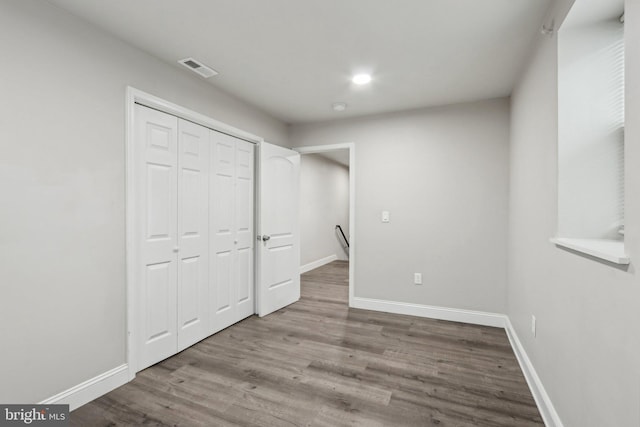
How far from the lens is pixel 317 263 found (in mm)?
6699

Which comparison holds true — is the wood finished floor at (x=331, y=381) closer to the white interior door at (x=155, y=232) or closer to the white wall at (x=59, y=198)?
the white interior door at (x=155, y=232)

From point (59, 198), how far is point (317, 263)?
524cm

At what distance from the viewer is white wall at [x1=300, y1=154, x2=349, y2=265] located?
623cm

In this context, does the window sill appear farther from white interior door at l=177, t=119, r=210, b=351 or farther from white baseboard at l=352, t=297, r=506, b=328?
white interior door at l=177, t=119, r=210, b=351

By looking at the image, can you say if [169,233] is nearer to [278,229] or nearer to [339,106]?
[278,229]

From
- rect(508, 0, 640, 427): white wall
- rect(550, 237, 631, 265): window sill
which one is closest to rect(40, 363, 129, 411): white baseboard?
rect(508, 0, 640, 427): white wall

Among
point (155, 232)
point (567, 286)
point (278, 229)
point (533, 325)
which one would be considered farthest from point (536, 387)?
point (155, 232)

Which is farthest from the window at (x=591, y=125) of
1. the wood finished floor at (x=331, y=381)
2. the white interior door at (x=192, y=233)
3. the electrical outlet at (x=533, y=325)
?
the white interior door at (x=192, y=233)

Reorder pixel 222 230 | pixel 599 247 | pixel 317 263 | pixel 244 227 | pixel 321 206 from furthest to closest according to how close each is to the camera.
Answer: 1. pixel 321 206
2. pixel 317 263
3. pixel 244 227
4. pixel 222 230
5. pixel 599 247

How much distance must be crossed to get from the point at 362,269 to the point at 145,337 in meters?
2.44

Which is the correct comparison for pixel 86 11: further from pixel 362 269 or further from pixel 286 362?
pixel 362 269

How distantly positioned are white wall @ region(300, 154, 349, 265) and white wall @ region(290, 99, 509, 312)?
239 centimetres

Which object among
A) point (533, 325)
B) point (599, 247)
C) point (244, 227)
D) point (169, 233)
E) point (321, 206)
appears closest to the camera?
point (599, 247)

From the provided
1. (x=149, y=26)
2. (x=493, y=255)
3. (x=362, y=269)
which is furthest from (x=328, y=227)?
(x=149, y=26)
